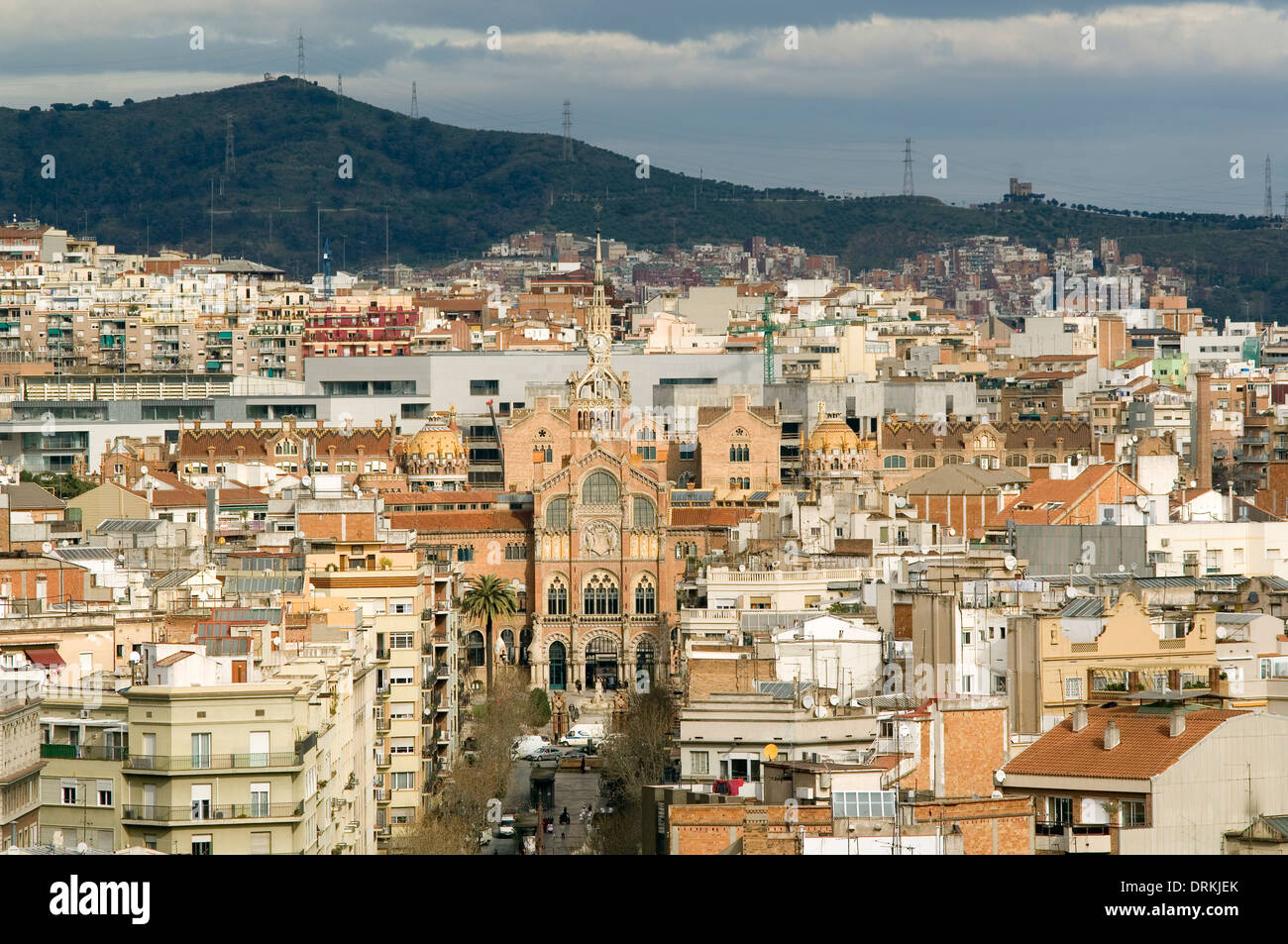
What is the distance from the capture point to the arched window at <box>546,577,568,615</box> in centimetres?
11975

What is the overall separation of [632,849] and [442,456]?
88428mm

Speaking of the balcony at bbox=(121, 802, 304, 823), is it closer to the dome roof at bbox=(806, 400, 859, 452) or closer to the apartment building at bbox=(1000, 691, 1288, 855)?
the apartment building at bbox=(1000, 691, 1288, 855)

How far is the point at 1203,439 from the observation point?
133125 mm

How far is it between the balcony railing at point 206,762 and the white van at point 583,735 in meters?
51.6

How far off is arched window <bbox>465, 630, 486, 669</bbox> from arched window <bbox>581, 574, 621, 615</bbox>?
15.0ft

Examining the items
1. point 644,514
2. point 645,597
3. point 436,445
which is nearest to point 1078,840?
point 645,597

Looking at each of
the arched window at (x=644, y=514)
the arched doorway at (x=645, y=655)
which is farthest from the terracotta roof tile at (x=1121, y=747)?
the arched window at (x=644, y=514)

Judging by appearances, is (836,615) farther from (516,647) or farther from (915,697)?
(516,647)

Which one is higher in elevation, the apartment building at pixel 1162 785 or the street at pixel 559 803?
the apartment building at pixel 1162 785

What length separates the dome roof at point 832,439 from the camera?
13688 cm

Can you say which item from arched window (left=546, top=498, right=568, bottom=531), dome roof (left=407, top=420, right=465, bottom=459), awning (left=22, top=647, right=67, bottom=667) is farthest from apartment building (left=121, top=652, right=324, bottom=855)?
dome roof (left=407, top=420, right=465, bottom=459)

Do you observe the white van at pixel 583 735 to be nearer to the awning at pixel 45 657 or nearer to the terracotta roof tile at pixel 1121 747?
the awning at pixel 45 657
